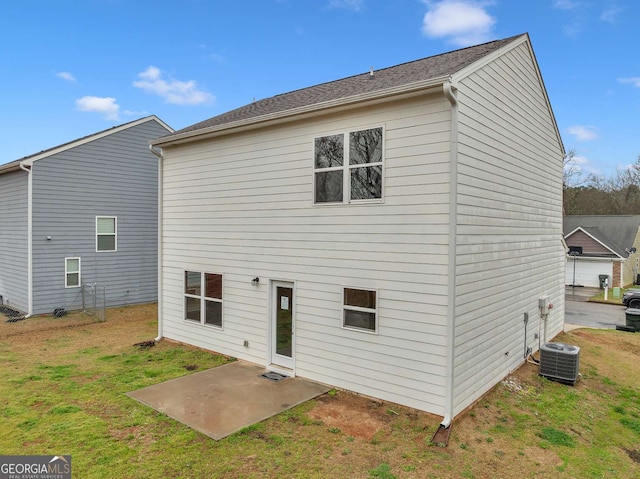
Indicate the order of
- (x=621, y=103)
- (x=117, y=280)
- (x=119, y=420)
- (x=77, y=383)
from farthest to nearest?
(x=621, y=103) < (x=117, y=280) < (x=77, y=383) < (x=119, y=420)

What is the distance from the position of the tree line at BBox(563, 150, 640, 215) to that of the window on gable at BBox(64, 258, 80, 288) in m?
38.5

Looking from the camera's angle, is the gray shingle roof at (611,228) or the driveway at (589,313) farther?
the gray shingle roof at (611,228)

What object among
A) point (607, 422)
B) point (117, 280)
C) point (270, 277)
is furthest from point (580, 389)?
point (117, 280)

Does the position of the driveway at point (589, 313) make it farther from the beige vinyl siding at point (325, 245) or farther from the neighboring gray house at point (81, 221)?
the neighboring gray house at point (81, 221)

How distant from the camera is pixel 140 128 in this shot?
15.4 m

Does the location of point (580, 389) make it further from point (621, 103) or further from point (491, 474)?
point (621, 103)

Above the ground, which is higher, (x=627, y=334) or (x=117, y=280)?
(x=117, y=280)

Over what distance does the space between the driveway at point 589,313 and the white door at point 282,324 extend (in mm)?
9711

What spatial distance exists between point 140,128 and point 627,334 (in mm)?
18977

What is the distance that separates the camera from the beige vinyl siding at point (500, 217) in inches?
232

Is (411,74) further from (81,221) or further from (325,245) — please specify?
(81,221)

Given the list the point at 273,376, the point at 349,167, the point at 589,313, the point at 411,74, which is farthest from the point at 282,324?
the point at 589,313

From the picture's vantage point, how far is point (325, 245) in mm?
7012

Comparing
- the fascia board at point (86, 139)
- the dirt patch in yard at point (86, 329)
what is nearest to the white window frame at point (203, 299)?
the dirt patch in yard at point (86, 329)
